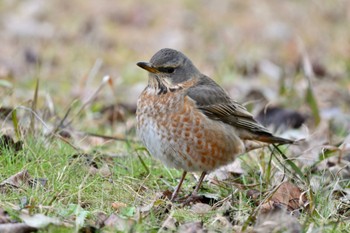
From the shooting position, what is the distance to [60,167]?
20.4 ft

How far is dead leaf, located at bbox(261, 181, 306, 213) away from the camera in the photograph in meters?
5.95

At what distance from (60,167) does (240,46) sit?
7692mm

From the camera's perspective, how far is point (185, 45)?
1334 centimetres

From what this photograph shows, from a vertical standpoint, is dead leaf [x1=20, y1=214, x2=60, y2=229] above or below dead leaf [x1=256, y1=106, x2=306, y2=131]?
above

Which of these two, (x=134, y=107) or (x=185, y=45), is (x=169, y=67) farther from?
(x=185, y=45)

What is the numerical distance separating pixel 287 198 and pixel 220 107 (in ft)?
3.92

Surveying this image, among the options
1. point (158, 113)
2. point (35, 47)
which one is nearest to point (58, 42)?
point (35, 47)

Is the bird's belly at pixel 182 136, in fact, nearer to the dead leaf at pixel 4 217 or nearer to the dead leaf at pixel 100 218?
the dead leaf at pixel 100 218

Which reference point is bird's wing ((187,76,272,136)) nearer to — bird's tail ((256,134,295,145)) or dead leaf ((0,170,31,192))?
bird's tail ((256,134,295,145))

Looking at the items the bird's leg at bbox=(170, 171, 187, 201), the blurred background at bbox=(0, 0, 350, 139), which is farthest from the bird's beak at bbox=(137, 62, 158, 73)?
the blurred background at bbox=(0, 0, 350, 139)

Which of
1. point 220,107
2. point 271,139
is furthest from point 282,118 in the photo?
point 220,107

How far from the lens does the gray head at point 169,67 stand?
6.66m

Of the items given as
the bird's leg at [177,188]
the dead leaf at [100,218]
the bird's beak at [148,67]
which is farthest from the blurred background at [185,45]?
the dead leaf at [100,218]

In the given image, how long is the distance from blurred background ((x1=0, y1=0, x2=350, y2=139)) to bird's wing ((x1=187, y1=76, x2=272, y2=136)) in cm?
249
